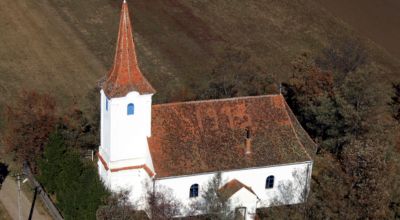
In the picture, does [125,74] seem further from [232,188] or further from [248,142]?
[232,188]

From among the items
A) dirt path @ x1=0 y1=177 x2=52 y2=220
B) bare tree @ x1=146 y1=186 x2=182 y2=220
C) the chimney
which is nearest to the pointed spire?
bare tree @ x1=146 y1=186 x2=182 y2=220

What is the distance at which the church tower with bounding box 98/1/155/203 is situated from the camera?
211 ft

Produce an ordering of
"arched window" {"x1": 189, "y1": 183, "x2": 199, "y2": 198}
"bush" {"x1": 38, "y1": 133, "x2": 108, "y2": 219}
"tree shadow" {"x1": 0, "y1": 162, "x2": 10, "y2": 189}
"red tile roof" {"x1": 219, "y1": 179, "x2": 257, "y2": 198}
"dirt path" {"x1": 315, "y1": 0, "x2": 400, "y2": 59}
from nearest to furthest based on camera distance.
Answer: "bush" {"x1": 38, "y1": 133, "x2": 108, "y2": 219} < "red tile roof" {"x1": 219, "y1": 179, "x2": 257, "y2": 198} < "arched window" {"x1": 189, "y1": 183, "x2": 199, "y2": 198} < "tree shadow" {"x1": 0, "y1": 162, "x2": 10, "y2": 189} < "dirt path" {"x1": 315, "y1": 0, "x2": 400, "y2": 59}

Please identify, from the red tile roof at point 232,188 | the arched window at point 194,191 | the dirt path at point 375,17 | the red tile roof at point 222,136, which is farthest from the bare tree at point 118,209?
the dirt path at point 375,17

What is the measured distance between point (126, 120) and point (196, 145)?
21.3 ft

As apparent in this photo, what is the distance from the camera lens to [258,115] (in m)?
69.7

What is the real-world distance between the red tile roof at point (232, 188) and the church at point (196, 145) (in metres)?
0.08

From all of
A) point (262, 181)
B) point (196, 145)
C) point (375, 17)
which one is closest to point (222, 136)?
point (196, 145)

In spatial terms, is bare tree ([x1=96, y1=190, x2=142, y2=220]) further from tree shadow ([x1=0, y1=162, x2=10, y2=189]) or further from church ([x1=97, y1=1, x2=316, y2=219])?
tree shadow ([x1=0, y1=162, x2=10, y2=189])

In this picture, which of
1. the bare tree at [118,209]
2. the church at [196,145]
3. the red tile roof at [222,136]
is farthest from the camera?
the red tile roof at [222,136]

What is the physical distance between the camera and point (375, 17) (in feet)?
363

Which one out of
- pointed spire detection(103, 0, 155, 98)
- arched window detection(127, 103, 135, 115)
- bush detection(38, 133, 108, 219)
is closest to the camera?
pointed spire detection(103, 0, 155, 98)

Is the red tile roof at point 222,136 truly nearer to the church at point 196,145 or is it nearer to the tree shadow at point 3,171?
the church at point 196,145

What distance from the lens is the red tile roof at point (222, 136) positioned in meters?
67.2
